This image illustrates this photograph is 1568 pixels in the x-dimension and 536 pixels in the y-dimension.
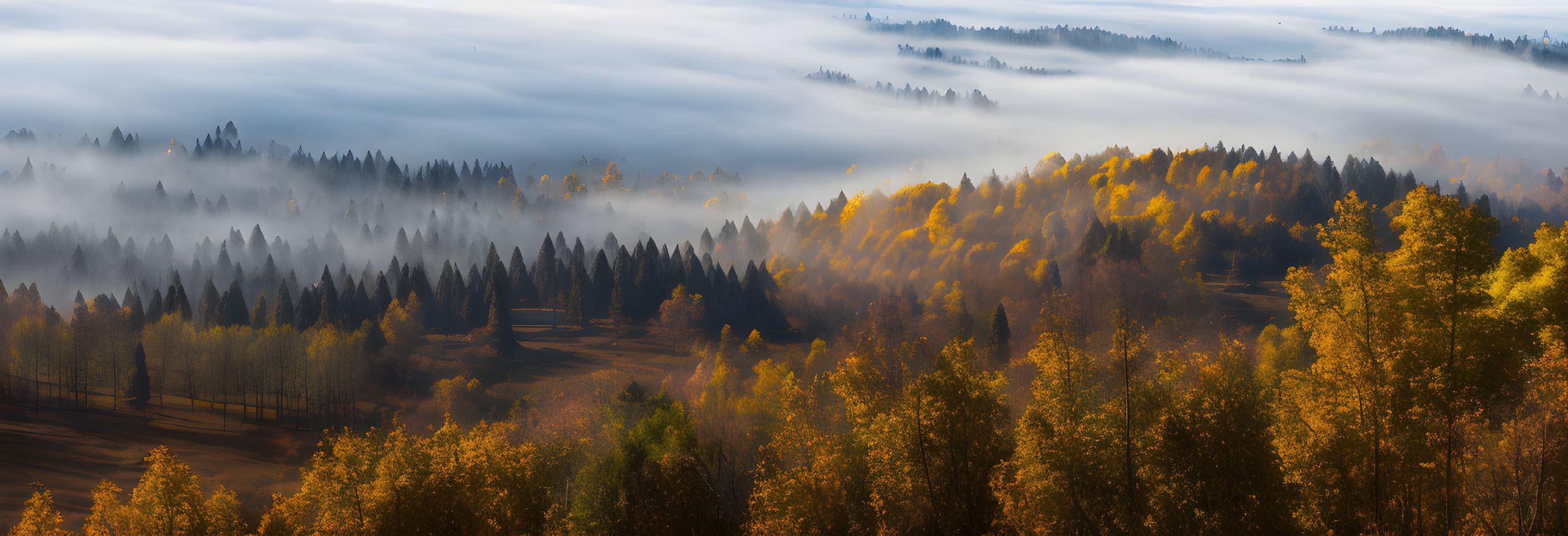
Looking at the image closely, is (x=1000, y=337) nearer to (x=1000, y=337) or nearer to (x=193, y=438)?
(x=1000, y=337)

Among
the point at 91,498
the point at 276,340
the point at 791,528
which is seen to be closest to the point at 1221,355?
the point at 791,528

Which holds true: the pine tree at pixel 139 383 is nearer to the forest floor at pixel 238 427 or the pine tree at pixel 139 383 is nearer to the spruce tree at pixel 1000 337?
the forest floor at pixel 238 427

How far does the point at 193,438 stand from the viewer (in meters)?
138

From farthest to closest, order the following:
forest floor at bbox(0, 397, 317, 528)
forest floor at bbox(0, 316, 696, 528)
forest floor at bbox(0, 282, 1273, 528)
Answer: forest floor at bbox(0, 282, 1273, 528) → forest floor at bbox(0, 316, 696, 528) → forest floor at bbox(0, 397, 317, 528)

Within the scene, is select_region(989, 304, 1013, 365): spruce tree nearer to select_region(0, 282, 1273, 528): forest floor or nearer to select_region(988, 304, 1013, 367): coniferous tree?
select_region(988, 304, 1013, 367): coniferous tree

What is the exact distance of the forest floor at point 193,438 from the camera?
12062 cm

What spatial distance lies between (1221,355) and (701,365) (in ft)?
316

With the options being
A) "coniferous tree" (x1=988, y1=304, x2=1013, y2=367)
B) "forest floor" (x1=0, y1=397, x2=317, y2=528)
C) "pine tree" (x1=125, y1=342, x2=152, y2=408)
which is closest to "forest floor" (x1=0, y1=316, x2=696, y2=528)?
"forest floor" (x1=0, y1=397, x2=317, y2=528)

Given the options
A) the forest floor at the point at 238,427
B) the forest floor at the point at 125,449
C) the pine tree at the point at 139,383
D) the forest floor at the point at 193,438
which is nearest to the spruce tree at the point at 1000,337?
the forest floor at the point at 238,427

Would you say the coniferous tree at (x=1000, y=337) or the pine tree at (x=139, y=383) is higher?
the coniferous tree at (x=1000, y=337)

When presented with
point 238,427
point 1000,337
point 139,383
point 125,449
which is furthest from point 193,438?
point 1000,337

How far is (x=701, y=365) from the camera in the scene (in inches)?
5940

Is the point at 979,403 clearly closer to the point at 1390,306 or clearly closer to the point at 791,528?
the point at 791,528

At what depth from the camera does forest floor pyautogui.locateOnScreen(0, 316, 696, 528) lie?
12062 centimetres
